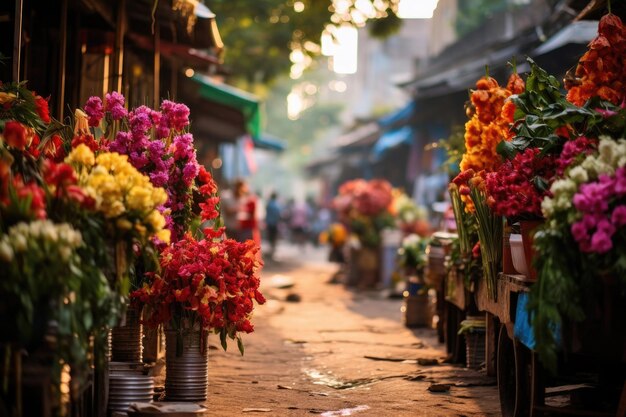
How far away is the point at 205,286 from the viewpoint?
8.10 metres

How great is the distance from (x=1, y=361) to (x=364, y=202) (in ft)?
54.3

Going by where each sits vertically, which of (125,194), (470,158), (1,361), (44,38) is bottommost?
(1,361)

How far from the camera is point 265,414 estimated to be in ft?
26.3

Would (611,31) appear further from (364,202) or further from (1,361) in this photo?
(364,202)

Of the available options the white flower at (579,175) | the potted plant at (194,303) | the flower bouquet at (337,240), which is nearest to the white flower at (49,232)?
the potted plant at (194,303)

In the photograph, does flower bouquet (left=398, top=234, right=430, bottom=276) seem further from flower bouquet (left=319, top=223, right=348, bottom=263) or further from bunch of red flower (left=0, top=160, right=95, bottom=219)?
bunch of red flower (left=0, top=160, right=95, bottom=219)

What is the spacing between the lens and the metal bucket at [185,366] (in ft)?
26.9

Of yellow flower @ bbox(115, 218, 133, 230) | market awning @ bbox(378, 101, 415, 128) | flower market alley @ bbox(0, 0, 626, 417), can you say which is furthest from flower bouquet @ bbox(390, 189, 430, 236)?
yellow flower @ bbox(115, 218, 133, 230)

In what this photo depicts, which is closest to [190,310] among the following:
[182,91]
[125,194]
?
[125,194]

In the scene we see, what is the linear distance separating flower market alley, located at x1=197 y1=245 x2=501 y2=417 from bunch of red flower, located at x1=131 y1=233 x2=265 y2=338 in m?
0.75

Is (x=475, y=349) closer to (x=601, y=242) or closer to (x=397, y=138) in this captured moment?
(x=601, y=242)

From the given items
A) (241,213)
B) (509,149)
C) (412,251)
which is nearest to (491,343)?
(509,149)

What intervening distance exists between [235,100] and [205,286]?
12.8 m

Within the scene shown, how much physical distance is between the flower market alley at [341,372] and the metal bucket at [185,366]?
0.19 metres
